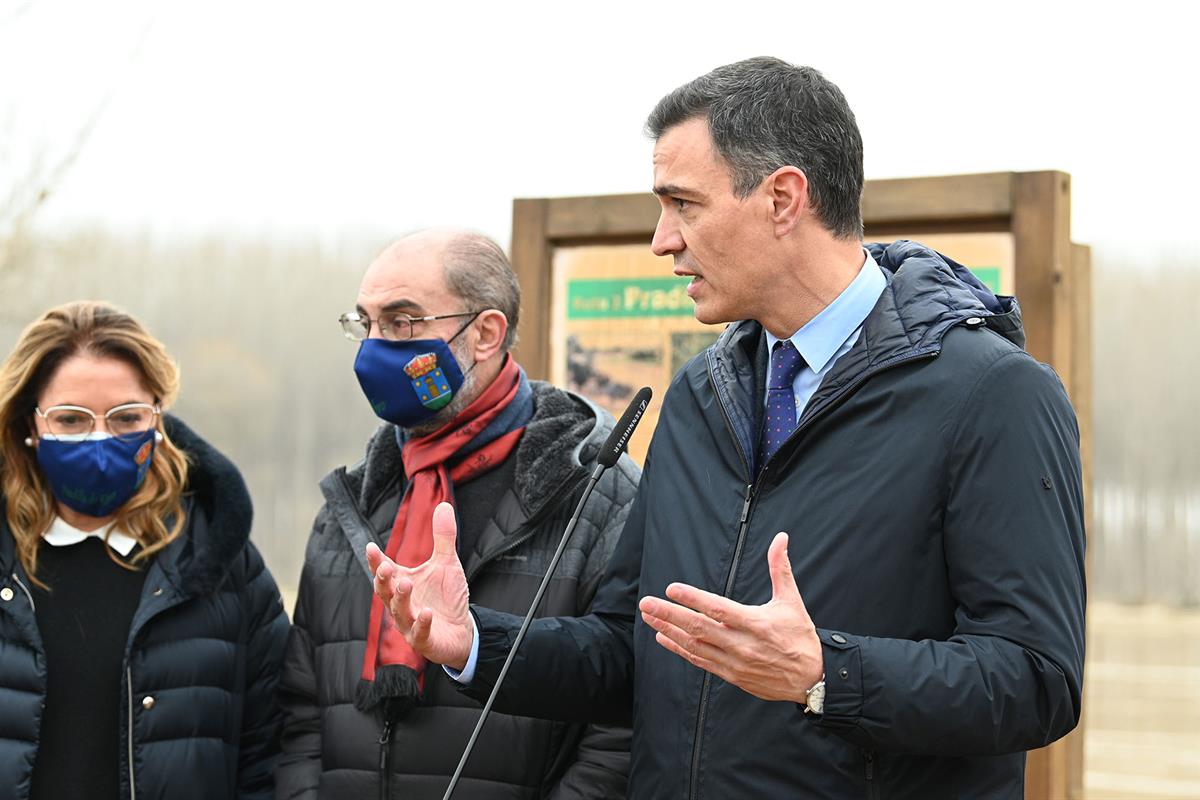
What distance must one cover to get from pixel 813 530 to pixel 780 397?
282mm

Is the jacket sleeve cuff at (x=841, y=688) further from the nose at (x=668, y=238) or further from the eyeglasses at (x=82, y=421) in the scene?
the eyeglasses at (x=82, y=421)

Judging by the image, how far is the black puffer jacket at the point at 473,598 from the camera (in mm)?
2791

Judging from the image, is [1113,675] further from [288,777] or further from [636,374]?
[288,777]

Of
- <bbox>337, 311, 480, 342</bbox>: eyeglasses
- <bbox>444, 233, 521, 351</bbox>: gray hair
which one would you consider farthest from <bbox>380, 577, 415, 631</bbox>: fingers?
<bbox>444, 233, 521, 351</bbox>: gray hair

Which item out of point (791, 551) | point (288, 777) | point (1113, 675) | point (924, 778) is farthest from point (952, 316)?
point (1113, 675)

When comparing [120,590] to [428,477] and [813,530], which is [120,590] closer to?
[428,477]

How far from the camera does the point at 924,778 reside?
2033 mm

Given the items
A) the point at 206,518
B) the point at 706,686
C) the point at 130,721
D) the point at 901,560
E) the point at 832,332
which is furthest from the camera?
the point at 206,518

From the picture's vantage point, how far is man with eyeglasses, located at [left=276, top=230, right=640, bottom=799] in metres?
2.81

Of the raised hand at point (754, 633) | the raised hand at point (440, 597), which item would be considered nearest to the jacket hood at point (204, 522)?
the raised hand at point (440, 597)

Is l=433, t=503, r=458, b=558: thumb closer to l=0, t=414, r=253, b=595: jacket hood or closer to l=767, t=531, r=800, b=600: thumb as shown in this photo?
l=767, t=531, r=800, b=600: thumb

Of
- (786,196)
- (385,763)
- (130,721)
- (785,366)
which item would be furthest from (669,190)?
(130,721)

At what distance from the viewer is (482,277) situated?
3166 mm

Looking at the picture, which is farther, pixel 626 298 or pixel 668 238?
pixel 626 298
